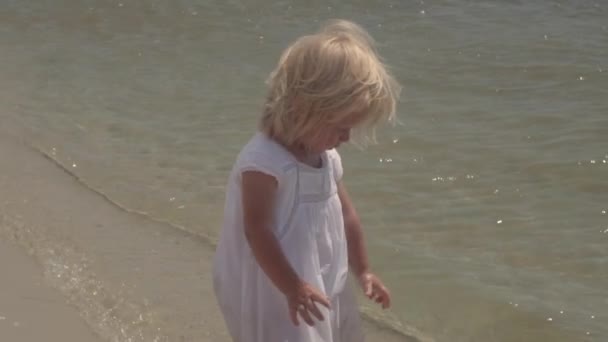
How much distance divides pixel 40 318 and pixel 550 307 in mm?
1841

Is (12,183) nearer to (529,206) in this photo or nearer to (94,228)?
(94,228)

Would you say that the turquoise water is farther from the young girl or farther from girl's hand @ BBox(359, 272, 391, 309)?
the young girl

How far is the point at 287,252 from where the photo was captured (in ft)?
9.25

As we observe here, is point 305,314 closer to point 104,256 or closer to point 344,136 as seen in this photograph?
point 344,136

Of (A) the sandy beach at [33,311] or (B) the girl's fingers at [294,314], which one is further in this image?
(A) the sandy beach at [33,311]

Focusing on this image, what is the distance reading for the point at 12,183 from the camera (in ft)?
18.3

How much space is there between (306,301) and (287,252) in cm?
13

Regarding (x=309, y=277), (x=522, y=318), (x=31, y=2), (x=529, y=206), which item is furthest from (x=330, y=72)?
(x=31, y=2)

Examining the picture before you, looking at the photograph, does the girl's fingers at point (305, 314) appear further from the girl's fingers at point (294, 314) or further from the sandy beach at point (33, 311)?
the sandy beach at point (33, 311)

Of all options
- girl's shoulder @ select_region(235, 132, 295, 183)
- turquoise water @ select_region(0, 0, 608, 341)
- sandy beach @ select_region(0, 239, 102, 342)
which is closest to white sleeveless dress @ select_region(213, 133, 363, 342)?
girl's shoulder @ select_region(235, 132, 295, 183)

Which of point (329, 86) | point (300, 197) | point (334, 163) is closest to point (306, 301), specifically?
point (300, 197)

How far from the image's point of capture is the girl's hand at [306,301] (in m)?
2.75

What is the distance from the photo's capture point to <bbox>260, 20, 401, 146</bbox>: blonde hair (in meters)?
2.70

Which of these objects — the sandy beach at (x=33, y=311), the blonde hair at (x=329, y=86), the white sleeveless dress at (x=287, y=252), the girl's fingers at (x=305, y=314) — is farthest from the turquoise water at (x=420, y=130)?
the blonde hair at (x=329, y=86)
